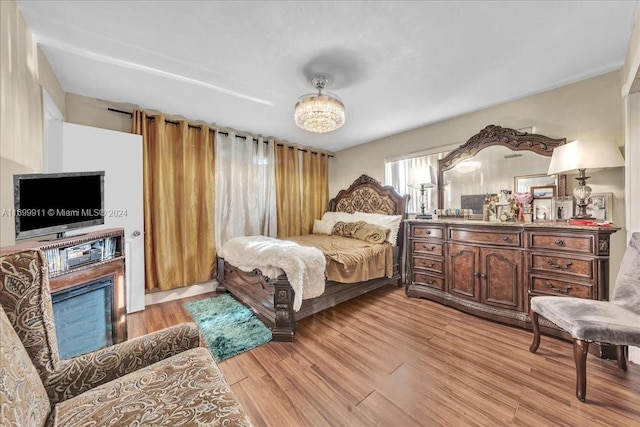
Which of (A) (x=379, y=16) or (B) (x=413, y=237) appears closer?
(A) (x=379, y=16)

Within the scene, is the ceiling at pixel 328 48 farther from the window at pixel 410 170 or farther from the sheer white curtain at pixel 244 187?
the sheer white curtain at pixel 244 187

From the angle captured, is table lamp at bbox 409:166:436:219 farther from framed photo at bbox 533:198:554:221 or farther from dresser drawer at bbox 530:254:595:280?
dresser drawer at bbox 530:254:595:280

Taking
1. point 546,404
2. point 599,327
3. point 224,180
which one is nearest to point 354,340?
point 546,404

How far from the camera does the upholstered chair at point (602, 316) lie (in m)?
1.40

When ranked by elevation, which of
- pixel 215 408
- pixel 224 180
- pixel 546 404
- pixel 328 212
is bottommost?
pixel 546 404

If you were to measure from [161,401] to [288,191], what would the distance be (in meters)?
3.51

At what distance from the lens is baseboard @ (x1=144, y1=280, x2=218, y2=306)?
9.75 feet

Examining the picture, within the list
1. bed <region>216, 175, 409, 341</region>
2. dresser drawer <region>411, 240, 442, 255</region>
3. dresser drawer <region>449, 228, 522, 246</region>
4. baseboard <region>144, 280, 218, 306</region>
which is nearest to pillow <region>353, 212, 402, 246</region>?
bed <region>216, 175, 409, 341</region>

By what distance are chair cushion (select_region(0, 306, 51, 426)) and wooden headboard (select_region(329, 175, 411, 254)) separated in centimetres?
344

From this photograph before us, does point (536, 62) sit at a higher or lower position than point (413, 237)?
higher

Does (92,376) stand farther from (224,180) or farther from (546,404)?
(224,180)

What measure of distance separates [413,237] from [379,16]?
7.58 ft

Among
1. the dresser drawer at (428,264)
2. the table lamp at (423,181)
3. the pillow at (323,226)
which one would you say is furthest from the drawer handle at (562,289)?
the pillow at (323,226)

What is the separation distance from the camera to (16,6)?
142 cm
